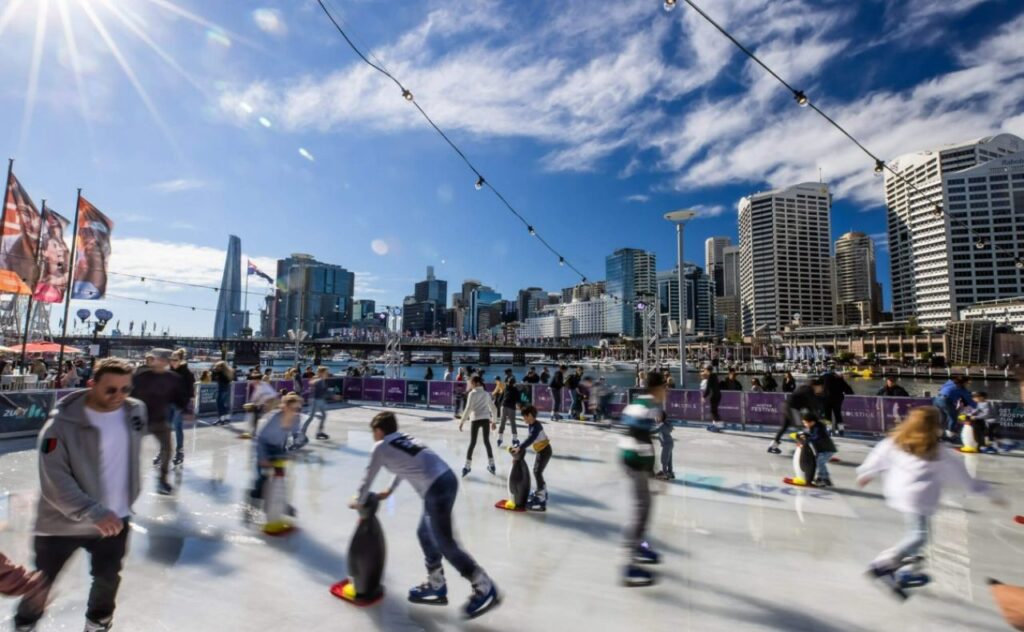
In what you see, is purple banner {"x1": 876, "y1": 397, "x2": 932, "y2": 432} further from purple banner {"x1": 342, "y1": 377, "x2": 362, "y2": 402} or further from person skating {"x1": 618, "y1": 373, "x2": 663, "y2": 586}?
purple banner {"x1": 342, "y1": 377, "x2": 362, "y2": 402}

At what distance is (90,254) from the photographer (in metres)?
16.5

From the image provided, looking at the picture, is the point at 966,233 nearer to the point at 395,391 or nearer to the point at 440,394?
the point at 440,394

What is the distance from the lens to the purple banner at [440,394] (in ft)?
61.0

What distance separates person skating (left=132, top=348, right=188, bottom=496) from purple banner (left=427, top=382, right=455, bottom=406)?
12.0 metres

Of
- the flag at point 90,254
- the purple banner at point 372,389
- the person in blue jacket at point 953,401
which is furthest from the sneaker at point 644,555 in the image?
the flag at point 90,254

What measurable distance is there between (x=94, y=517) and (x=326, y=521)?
3.56 m

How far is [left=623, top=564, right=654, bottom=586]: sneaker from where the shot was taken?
424cm

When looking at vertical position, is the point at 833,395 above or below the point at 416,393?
above

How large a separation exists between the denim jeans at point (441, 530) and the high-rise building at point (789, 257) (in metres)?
180

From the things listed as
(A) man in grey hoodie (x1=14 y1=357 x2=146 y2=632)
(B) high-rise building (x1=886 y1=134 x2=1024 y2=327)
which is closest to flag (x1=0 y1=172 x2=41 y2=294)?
(A) man in grey hoodie (x1=14 y1=357 x2=146 y2=632)

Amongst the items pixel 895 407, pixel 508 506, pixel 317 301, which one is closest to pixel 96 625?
pixel 508 506

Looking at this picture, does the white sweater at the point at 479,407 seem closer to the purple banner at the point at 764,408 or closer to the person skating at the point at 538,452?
the person skating at the point at 538,452

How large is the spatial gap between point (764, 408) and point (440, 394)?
11.5 metres

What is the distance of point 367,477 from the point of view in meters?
3.75
